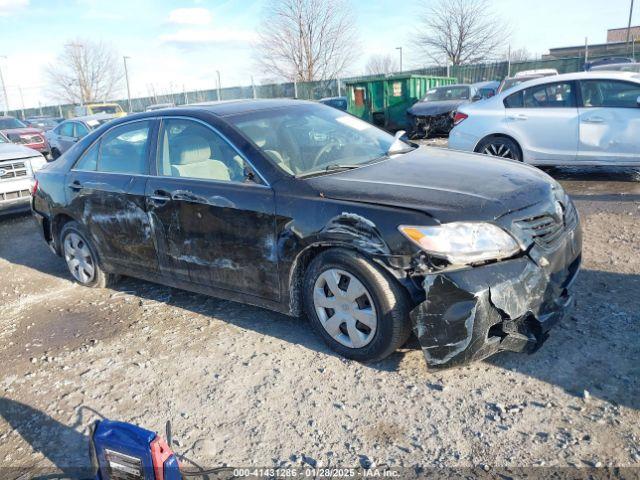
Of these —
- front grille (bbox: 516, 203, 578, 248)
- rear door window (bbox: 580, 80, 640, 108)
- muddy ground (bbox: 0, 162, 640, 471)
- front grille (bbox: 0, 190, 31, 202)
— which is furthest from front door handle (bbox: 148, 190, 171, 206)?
rear door window (bbox: 580, 80, 640, 108)

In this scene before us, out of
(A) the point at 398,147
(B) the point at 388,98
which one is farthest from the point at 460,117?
(B) the point at 388,98

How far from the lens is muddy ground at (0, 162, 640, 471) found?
8.59 feet

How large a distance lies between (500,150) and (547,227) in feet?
17.5

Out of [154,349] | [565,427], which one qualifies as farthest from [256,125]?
[565,427]

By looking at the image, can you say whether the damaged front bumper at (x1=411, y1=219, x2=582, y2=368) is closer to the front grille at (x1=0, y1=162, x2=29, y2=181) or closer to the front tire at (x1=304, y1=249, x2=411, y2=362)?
the front tire at (x1=304, y1=249, x2=411, y2=362)

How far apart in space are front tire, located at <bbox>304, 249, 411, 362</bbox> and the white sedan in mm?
5758

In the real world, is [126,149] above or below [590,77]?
below

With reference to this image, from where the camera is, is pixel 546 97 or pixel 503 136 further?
pixel 503 136

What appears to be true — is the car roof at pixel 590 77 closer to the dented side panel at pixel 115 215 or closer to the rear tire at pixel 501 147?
the rear tire at pixel 501 147

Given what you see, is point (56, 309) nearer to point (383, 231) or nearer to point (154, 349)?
point (154, 349)

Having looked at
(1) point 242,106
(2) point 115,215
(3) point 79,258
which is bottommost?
(3) point 79,258

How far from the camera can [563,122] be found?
304 inches

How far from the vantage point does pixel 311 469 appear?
2.53 metres

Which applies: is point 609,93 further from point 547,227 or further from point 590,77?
point 547,227
